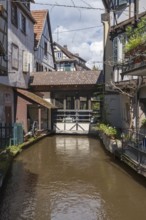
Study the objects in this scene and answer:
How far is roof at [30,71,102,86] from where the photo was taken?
27234mm

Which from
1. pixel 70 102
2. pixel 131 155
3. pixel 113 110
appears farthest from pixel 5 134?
pixel 70 102

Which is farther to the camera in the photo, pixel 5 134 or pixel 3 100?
pixel 3 100

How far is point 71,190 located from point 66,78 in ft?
57.4

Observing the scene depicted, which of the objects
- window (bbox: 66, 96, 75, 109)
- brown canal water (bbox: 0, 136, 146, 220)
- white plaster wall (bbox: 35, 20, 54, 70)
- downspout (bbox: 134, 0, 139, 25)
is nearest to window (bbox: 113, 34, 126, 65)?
downspout (bbox: 134, 0, 139, 25)

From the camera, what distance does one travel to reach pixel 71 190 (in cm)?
1129

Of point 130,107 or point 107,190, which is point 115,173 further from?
point 130,107

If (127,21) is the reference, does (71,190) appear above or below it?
below

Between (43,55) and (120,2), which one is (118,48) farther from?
(43,55)

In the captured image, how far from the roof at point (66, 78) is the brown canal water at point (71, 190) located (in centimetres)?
1031

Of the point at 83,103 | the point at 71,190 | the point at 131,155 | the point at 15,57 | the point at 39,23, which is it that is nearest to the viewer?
the point at 71,190

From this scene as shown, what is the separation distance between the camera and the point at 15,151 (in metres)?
17.0

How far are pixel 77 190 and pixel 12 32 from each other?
1388cm

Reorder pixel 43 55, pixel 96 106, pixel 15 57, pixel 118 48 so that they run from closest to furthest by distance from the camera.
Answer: pixel 118 48 → pixel 15 57 → pixel 96 106 → pixel 43 55

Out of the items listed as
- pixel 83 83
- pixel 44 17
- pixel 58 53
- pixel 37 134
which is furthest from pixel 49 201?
pixel 58 53
